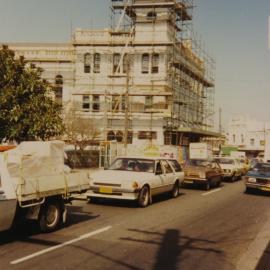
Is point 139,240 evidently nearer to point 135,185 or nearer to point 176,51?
point 135,185

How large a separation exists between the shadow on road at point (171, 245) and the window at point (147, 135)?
30.9 metres

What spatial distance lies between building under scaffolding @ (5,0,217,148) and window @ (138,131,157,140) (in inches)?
2.7

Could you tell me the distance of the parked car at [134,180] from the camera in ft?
42.9

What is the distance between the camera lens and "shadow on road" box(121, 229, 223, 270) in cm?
719

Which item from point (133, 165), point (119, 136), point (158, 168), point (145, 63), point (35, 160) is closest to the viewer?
point (35, 160)

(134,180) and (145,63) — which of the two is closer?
(134,180)

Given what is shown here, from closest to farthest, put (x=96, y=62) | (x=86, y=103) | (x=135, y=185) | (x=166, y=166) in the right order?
(x=135, y=185), (x=166, y=166), (x=86, y=103), (x=96, y=62)

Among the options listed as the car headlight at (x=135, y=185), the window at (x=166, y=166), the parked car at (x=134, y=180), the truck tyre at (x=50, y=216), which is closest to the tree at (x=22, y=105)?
the parked car at (x=134, y=180)

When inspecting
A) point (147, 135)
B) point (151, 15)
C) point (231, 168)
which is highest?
point (151, 15)

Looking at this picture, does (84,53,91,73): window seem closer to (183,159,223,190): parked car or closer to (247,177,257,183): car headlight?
(183,159,223,190): parked car

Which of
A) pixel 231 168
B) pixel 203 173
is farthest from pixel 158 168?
pixel 231 168

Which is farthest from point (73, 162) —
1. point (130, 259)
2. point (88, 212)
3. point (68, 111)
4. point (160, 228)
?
point (130, 259)

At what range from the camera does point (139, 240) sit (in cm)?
874

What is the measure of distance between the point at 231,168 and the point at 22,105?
1400 centimetres
